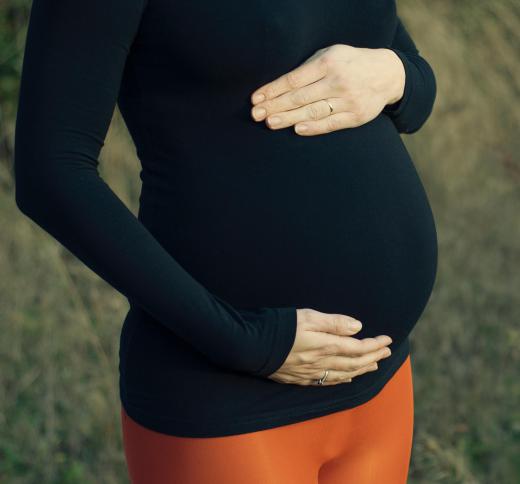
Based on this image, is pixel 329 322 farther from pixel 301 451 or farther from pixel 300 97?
pixel 300 97

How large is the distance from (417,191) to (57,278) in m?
2.44

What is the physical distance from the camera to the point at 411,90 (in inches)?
64.6

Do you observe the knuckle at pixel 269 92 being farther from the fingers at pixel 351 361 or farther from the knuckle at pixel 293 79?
the fingers at pixel 351 361

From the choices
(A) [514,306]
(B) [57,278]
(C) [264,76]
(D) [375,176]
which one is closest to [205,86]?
(C) [264,76]

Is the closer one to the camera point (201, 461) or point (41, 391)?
point (201, 461)

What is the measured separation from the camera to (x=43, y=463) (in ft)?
10.1

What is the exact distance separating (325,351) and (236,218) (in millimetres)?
236

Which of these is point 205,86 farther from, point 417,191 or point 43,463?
point 43,463

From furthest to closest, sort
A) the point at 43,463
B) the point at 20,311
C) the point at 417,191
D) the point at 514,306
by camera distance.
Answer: the point at 514,306 < the point at 20,311 < the point at 43,463 < the point at 417,191

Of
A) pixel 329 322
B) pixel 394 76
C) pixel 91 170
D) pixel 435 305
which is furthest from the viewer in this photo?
pixel 435 305

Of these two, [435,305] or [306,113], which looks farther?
[435,305]

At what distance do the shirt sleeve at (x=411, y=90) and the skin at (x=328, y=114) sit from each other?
3.7 inches

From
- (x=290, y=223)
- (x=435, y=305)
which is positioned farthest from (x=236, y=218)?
(x=435, y=305)

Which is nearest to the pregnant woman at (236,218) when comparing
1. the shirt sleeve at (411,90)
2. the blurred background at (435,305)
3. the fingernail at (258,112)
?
the fingernail at (258,112)
